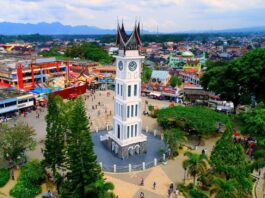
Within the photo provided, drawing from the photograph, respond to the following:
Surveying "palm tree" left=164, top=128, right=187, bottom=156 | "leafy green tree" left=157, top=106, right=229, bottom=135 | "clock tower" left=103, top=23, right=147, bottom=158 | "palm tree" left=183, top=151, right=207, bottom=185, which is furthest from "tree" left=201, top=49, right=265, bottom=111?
"palm tree" left=183, top=151, right=207, bottom=185

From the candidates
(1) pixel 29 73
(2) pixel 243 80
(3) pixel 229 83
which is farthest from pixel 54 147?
(1) pixel 29 73

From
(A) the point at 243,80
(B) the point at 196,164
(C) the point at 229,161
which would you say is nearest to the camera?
(C) the point at 229,161

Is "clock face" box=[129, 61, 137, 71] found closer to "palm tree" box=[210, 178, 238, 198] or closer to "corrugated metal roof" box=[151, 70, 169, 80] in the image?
"palm tree" box=[210, 178, 238, 198]

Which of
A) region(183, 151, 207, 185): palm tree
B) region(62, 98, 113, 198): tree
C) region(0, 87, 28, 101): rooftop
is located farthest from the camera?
region(0, 87, 28, 101): rooftop

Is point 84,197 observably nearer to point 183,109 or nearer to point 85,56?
point 183,109

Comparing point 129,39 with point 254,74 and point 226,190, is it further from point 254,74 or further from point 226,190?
point 254,74

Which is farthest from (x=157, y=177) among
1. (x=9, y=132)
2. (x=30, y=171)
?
(x=9, y=132)
